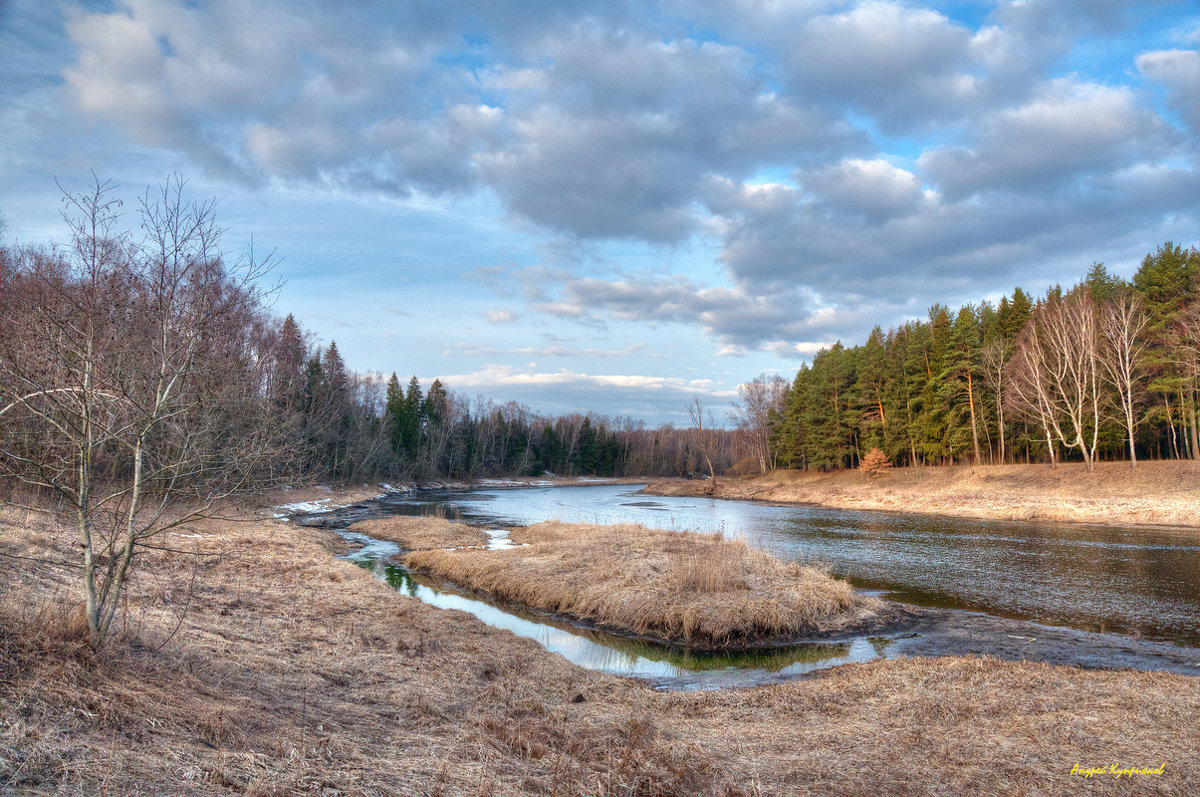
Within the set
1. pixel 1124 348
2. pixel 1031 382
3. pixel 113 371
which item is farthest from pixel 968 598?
pixel 1124 348

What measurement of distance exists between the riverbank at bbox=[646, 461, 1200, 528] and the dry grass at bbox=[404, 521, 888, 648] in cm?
2527

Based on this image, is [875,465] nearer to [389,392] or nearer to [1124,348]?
[1124,348]

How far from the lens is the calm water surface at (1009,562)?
14.8 metres

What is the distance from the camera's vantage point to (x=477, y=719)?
649 cm

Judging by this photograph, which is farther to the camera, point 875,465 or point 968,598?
point 875,465

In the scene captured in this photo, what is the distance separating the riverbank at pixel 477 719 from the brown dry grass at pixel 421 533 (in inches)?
570

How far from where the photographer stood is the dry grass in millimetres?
13430

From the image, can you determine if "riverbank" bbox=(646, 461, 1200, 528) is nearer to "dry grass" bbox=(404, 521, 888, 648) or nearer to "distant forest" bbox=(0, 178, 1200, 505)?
"distant forest" bbox=(0, 178, 1200, 505)

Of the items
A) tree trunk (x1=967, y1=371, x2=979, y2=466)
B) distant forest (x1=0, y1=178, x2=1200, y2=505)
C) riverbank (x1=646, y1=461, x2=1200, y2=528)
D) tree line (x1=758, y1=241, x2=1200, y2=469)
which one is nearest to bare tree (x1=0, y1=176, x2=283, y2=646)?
distant forest (x1=0, y1=178, x2=1200, y2=505)

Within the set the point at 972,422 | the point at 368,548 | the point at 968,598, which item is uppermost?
the point at 972,422

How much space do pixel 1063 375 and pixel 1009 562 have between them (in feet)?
86.4

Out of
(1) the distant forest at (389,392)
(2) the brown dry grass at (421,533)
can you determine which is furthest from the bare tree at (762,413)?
(2) the brown dry grass at (421,533)

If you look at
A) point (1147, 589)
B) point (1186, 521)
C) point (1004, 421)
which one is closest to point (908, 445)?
point (1004, 421)

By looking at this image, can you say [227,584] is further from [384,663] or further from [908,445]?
[908,445]
